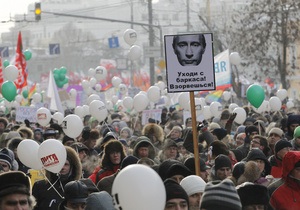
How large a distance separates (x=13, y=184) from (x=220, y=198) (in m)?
1.29

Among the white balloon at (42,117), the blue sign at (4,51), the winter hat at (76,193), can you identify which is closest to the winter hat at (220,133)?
the white balloon at (42,117)

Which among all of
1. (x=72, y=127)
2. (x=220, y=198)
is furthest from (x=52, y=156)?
(x=72, y=127)

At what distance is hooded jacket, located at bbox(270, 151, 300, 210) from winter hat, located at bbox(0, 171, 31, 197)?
2.66 m

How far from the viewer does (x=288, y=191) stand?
8828 mm

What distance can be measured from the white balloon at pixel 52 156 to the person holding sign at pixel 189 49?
1.41 meters

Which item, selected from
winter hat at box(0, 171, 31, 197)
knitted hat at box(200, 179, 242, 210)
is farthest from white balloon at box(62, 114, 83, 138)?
knitted hat at box(200, 179, 242, 210)

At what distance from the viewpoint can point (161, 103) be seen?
3053cm

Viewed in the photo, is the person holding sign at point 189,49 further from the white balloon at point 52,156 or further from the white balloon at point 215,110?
the white balloon at point 215,110

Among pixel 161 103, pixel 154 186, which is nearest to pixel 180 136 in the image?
pixel 154 186

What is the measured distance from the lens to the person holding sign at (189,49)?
406 inches

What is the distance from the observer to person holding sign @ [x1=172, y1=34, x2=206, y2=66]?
33.8 feet

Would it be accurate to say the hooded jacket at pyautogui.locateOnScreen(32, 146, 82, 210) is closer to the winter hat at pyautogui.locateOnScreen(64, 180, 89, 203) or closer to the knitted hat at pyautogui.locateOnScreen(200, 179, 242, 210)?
the winter hat at pyautogui.locateOnScreen(64, 180, 89, 203)

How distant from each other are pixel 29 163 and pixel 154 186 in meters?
5.67

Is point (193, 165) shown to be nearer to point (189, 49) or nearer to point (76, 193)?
point (189, 49)
